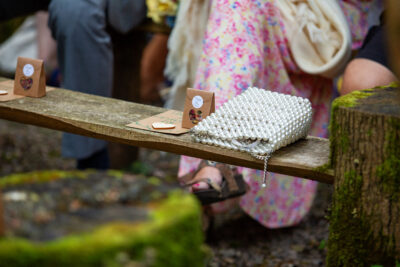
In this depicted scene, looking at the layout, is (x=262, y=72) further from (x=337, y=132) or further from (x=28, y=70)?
(x=28, y=70)

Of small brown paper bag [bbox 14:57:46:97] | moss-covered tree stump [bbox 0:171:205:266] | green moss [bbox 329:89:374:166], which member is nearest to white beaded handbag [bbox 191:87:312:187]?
green moss [bbox 329:89:374:166]

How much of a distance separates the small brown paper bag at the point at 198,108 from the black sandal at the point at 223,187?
204 mm

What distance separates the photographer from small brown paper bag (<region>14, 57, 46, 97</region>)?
156 cm

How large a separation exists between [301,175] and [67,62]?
1178 millimetres

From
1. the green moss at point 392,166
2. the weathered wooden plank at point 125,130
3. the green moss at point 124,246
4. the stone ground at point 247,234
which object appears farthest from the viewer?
the stone ground at point 247,234

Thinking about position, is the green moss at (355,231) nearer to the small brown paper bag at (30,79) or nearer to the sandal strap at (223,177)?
the sandal strap at (223,177)

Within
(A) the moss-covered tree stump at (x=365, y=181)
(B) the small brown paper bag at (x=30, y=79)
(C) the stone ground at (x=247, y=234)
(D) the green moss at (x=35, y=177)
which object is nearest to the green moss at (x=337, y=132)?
(A) the moss-covered tree stump at (x=365, y=181)

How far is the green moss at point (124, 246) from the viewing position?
655 millimetres

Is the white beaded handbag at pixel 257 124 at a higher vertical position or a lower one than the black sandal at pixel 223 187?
higher

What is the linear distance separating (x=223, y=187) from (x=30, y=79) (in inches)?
26.3

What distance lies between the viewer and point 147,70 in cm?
291

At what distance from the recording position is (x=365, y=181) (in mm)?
1084

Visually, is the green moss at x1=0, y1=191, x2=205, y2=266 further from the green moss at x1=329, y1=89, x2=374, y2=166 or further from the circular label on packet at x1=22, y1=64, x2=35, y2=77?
the circular label on packet at x1=22, y1=64, x2=35, y2=77

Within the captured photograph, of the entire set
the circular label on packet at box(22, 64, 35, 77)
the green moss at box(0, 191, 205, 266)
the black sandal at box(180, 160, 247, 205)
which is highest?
the circular label on packet at box(22, 64, 35, 77)
